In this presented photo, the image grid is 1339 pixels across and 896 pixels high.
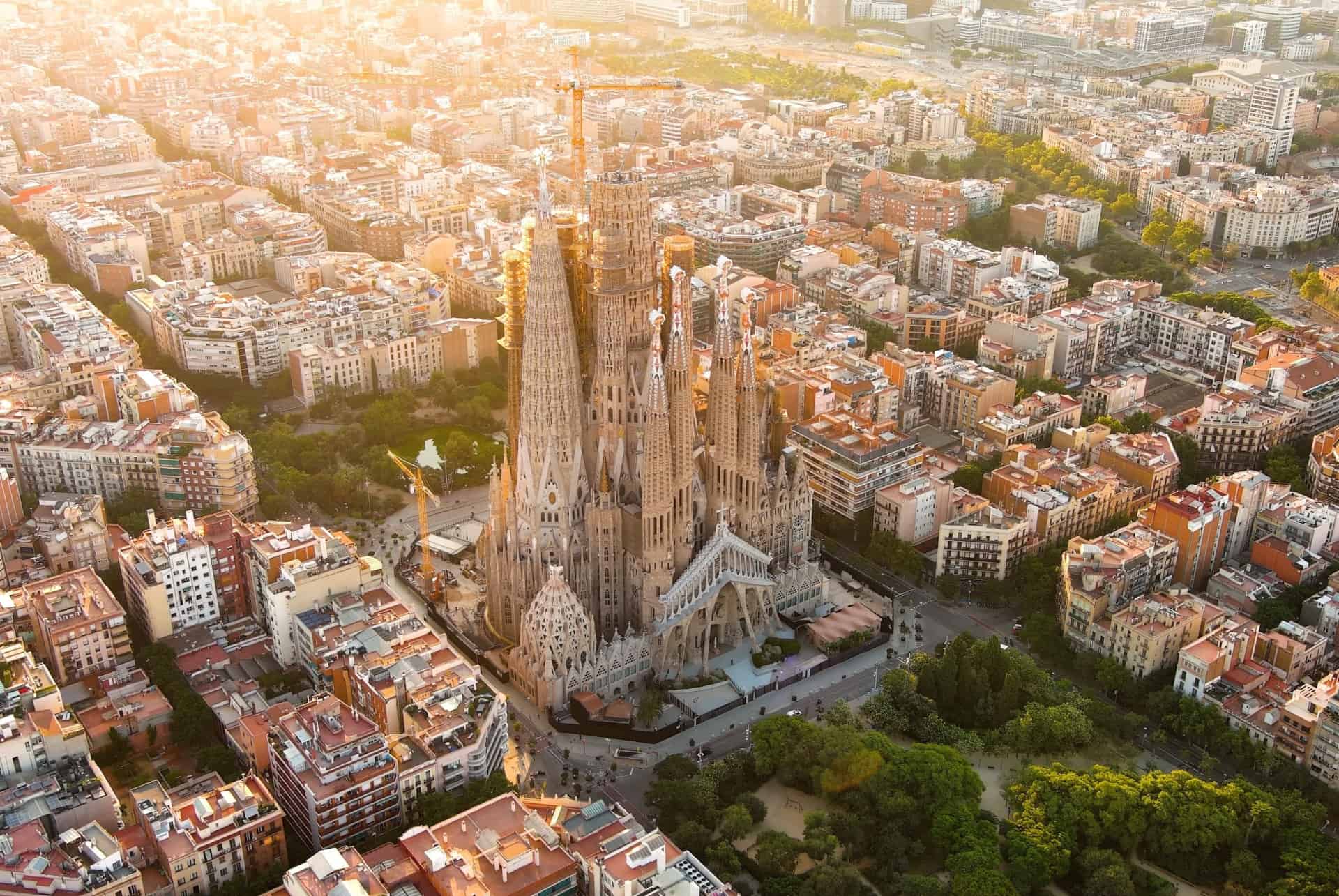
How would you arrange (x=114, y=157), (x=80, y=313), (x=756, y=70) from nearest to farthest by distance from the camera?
(x=80, y=313) < (x=114, y=157) < (x=756, y=70)

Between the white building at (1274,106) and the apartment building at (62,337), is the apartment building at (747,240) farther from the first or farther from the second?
the white building at (1274,106)

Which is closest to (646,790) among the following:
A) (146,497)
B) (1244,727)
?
(1244,727)

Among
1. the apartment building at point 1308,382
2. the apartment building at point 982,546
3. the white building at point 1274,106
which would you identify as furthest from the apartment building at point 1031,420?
the white building at point 1274,106

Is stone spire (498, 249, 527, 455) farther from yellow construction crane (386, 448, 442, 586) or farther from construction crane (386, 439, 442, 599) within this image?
construction crane (386, 439, 442, 599)

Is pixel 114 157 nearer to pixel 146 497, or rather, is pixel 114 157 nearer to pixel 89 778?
pixel 146 497

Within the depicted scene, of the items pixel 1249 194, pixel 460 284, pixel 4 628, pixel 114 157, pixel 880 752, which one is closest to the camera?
pixel 880 752

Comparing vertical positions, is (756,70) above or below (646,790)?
above
